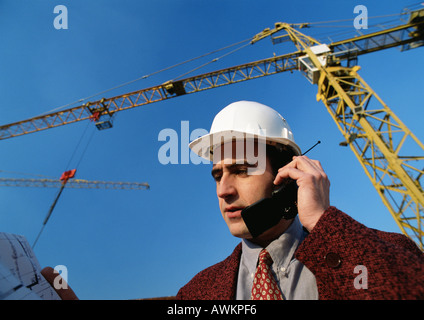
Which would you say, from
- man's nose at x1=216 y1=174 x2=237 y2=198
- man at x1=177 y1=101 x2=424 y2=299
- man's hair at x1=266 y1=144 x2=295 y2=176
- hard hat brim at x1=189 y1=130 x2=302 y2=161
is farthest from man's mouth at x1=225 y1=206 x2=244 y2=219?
hard hat brim at x1=189 y1=130 x2=302 y2=161

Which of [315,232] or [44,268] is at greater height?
[44,268]

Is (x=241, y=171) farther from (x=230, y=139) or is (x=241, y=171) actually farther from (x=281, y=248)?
(x=281, y=248)

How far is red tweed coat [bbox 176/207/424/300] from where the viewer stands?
117 cm

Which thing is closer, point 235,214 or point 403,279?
point 403,279

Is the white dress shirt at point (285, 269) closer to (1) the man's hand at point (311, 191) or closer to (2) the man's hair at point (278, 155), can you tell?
(1) the man's hand at point (311, 191)

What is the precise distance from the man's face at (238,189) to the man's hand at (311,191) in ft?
1.33

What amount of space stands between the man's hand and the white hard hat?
0.87m

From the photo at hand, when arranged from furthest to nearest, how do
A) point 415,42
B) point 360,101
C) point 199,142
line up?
point 415,42
point 360,101
point 199,142

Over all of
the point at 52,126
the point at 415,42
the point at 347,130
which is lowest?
the point at 347,130

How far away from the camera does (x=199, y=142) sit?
3.14 m
